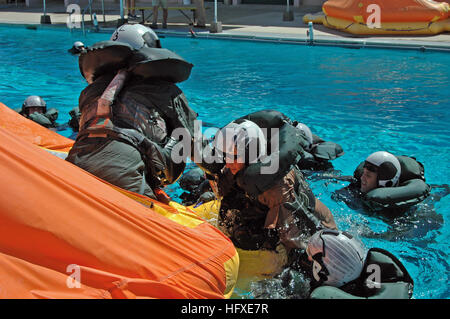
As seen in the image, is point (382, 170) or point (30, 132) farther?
point (30, 132)

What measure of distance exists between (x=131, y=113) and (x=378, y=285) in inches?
93.5

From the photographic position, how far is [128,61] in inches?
166

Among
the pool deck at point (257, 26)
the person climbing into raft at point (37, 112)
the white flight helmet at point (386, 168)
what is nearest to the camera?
the white flight helmet at point (386, 168)

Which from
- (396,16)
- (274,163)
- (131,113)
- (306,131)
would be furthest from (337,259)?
(396,16)

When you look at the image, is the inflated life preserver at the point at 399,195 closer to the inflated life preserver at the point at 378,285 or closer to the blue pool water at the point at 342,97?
the blue pool water at the point at 342,97

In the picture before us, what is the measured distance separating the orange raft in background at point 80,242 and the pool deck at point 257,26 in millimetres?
12669

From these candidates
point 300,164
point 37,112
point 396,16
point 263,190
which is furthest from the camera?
point 396,16

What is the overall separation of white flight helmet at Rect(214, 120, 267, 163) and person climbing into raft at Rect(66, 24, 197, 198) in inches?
23.7

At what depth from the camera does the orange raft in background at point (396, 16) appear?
1512 cm

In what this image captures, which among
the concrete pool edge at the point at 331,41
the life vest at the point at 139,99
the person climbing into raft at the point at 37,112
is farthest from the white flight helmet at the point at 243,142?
the concrete pool edge at the point at 331,41

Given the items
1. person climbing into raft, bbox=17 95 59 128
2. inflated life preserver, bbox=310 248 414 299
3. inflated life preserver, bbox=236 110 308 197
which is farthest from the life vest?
person climbing into raft, bbox=17 95 59 128

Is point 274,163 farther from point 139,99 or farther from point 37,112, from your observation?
point 37,112

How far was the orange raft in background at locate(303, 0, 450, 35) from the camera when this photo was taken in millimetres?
15125
